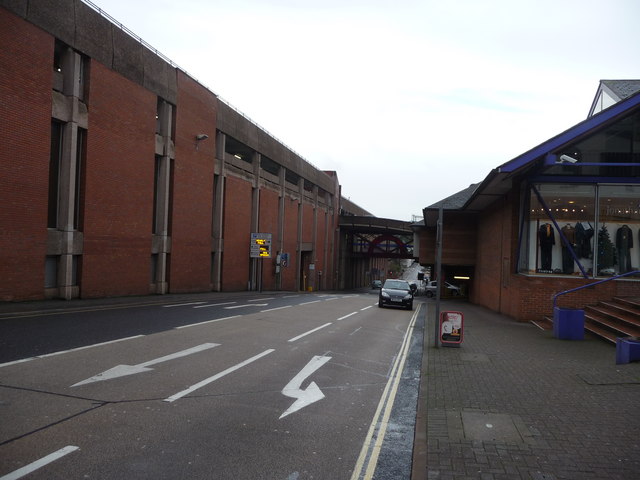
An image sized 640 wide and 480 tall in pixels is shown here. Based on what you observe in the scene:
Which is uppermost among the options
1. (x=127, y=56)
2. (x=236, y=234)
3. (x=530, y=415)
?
(x=127, y=56)

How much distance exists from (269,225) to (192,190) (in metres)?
14.8

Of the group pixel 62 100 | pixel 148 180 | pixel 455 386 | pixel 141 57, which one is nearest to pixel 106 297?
pixel 148 180

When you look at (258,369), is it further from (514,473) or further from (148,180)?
(148,180)

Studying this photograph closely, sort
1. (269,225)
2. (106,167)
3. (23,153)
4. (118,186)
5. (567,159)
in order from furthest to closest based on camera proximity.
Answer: (269,225), (118,186), (106,167), (23,153), (567,159)

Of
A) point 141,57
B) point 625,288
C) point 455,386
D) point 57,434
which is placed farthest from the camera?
point 141,57

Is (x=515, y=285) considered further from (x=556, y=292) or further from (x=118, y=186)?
(x=118, y=186)

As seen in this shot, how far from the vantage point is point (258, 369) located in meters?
9.05

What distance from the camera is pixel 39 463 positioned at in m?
4.52

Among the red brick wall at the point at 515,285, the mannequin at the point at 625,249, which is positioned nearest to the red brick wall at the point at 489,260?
the red brick wall at the point at 515,285

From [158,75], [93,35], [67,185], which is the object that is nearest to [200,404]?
[67,185]

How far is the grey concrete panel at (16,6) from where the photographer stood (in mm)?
17297

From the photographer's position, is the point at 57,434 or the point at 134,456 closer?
the point at 134,456

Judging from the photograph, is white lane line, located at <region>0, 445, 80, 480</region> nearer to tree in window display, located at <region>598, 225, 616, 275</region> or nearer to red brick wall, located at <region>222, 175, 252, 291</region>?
tree in window display, located at <region>598, 225, 616, 275</region>

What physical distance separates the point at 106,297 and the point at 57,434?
62.5 feet
